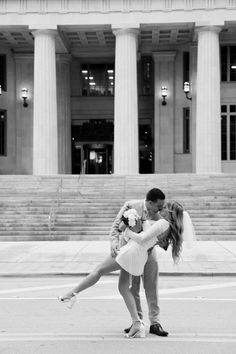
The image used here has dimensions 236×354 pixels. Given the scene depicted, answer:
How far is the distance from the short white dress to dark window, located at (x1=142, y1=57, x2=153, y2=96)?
34.7 metres

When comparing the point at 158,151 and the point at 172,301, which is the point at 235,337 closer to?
the point at 172,301

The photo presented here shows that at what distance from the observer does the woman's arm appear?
6918mm

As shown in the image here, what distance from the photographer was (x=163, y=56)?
3884cm

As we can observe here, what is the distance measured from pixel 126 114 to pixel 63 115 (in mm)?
8846

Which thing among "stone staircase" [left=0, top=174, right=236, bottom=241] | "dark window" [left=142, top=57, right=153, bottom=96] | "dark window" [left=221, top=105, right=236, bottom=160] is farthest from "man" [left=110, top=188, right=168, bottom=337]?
"dark window" [left=142, top=57, right=153, bottom=96]

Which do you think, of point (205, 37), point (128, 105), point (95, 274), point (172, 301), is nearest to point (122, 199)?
point (128, 105)

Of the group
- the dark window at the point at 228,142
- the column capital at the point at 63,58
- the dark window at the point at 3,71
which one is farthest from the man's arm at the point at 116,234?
the dark window at the point at 3,71

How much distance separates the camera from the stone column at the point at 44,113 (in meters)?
31.6

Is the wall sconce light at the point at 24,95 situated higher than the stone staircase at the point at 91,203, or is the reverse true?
the wall sconce light at the point at 24,95

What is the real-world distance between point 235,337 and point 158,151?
31367 millimetres

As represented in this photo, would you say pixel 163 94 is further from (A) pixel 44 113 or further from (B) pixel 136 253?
(B) pixel 136 253

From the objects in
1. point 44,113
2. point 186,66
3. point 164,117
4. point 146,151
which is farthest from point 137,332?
point 146,151

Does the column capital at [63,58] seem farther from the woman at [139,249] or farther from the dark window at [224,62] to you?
the woman at [139,249]

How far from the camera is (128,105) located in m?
31.6
